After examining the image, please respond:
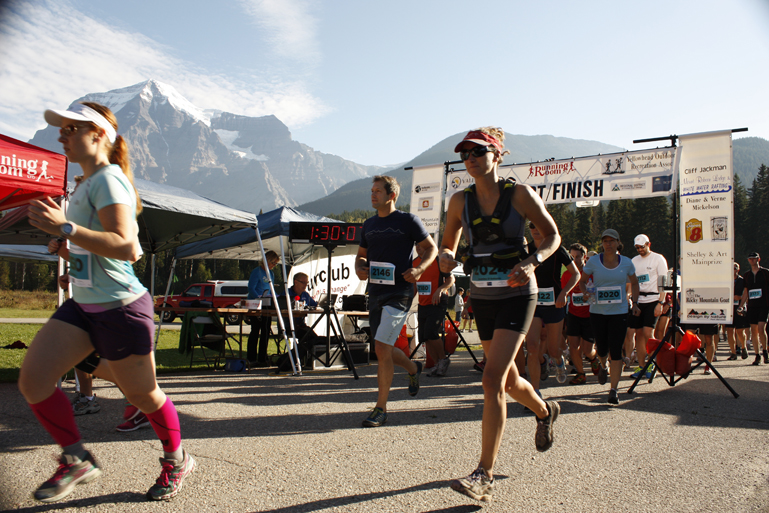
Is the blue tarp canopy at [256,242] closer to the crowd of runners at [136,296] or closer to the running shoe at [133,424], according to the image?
the running shoe at [133,424]

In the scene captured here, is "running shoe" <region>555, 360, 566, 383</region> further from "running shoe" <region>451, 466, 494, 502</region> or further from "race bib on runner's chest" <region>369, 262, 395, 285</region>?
"running shoe" <region>451, 466, 494, 502</region>

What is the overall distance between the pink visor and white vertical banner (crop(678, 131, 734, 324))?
20.8 ft

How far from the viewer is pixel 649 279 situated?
303 inches

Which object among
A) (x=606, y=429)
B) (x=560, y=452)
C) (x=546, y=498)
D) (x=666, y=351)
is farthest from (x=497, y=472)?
(x=666, y=351)

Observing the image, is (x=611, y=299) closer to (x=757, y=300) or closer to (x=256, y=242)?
(x=757, y=300)

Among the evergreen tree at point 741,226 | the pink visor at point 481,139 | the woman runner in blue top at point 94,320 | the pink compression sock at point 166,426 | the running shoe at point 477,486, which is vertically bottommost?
the running shoe at point 477,486

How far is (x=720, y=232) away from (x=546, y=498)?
22.1 ft

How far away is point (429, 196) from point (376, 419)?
8.47 m

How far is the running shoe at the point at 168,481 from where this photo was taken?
2.50 m

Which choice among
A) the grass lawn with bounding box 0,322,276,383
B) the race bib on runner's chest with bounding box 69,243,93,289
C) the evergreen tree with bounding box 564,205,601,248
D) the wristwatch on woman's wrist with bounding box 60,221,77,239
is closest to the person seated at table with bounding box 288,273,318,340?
the grass lawn with bounding box 0,322,276,383

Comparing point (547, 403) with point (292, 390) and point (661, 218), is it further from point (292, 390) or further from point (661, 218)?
point (661, 218)

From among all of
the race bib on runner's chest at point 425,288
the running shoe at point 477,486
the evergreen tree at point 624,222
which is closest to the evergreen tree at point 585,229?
the evergreen tree at point 624,222

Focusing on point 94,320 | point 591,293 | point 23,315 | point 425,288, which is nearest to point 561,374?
point 591,293

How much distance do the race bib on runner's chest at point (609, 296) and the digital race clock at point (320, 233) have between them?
11.9 feet
